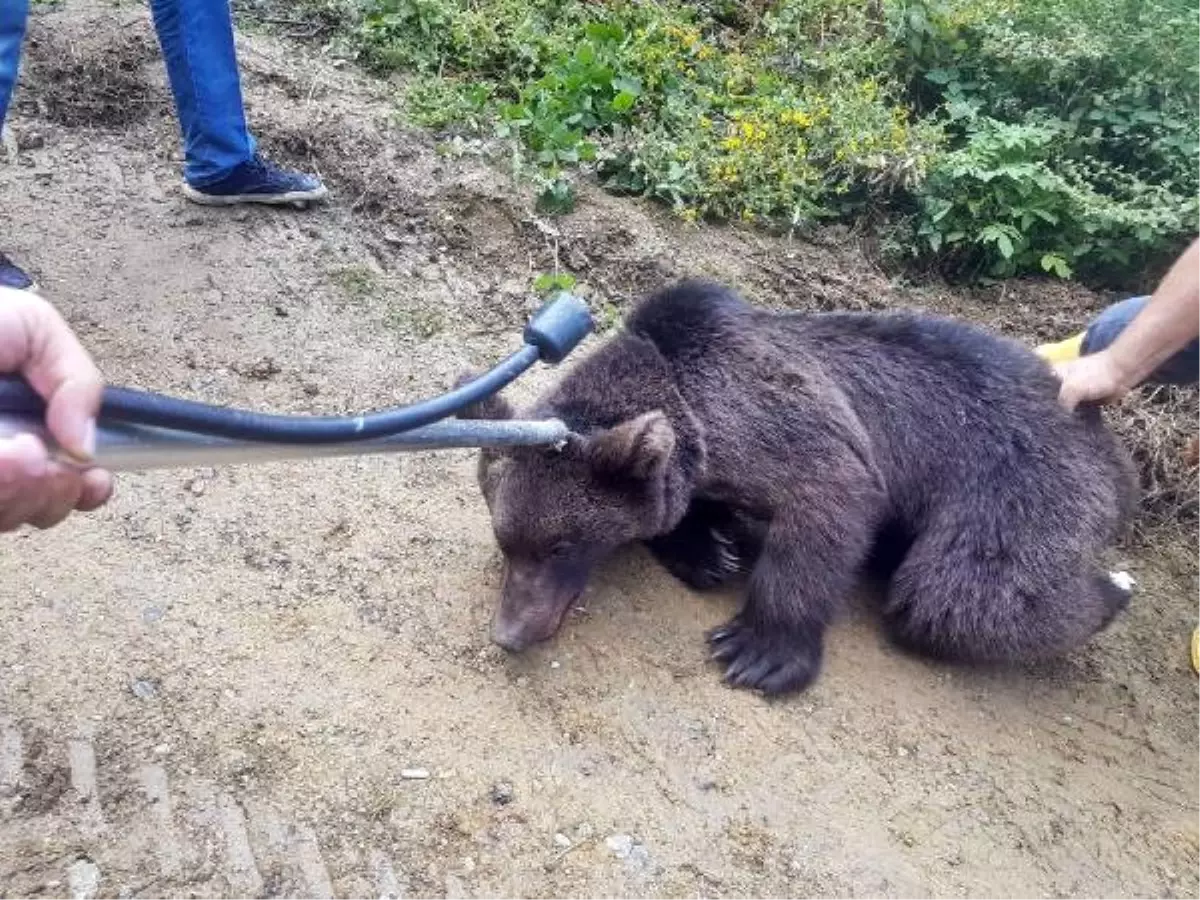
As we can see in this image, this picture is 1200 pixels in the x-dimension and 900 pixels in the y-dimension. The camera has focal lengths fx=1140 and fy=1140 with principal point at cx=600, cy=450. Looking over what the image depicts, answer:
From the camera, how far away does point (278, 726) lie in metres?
3.80

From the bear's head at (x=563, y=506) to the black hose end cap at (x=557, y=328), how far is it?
748 mm

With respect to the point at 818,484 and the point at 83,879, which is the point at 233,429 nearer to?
the point at 83,879

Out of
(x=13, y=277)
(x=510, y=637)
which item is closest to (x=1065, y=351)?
(x=510, y=637)

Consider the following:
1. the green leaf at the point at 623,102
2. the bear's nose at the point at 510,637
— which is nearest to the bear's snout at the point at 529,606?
the bear's nose at the point at 510,637

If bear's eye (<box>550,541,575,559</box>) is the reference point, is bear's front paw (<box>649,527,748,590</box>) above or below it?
below

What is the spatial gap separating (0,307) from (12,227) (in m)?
4.42

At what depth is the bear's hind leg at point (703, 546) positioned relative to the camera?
15.8 ft

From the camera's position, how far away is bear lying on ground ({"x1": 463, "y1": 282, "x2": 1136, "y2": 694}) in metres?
4.24

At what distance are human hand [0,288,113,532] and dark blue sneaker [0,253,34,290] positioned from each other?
3561mm

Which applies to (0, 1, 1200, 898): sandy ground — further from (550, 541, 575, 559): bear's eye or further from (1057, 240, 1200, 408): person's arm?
(1057, 240, 1200, 408): person's arm

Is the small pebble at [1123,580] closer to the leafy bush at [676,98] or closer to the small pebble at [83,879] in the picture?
the leafy bush at [676,98]

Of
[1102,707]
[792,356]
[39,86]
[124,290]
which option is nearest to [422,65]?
[39,86]

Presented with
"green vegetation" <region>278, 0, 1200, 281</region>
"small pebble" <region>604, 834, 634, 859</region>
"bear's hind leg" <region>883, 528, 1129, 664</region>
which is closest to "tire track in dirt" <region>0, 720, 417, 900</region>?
"small pebble" <region>604, 834, 634, 859</region>

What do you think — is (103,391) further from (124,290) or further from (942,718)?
(124,290)
